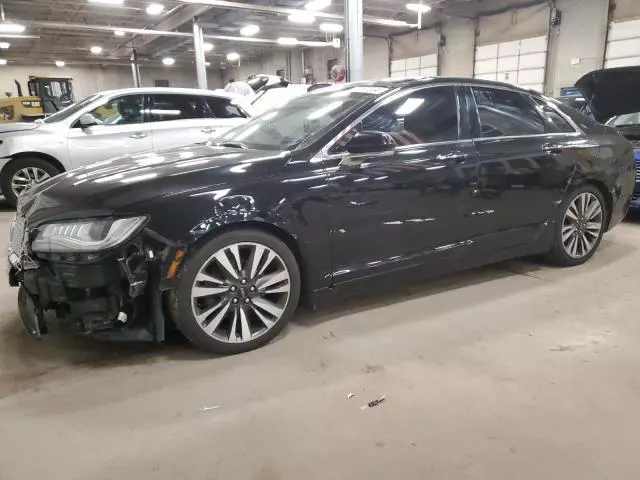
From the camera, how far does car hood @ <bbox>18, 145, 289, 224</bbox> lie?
2240mm

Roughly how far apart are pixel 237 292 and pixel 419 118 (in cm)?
154

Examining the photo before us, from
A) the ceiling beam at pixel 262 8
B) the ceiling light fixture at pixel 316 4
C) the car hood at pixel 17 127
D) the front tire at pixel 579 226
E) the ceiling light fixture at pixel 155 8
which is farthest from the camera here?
the ceiling light fixture at pixel 155 8

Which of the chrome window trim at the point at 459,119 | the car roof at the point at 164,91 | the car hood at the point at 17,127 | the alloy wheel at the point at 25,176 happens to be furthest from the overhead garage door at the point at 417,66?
the chrome window trim at the point at 459,119

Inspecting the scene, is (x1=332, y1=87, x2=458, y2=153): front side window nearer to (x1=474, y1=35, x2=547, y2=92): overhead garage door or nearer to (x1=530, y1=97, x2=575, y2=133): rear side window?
(x1=530, y1=97, x2=575, y2=133): rear side window

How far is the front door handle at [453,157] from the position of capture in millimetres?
2953

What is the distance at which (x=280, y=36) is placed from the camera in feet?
62.1

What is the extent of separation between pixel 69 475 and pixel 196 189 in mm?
1265

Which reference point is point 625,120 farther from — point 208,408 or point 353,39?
point 208,408

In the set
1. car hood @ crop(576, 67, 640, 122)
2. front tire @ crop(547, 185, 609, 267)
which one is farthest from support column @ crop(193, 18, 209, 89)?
front tire @ crop(547, 185, 609, 267)

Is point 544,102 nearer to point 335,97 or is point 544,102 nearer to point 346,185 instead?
point 335,97

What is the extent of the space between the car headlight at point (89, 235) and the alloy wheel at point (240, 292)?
391 mm

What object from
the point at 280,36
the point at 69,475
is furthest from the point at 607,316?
the point at 280,36

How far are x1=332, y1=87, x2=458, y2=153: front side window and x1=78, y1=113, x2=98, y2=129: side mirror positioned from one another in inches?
186

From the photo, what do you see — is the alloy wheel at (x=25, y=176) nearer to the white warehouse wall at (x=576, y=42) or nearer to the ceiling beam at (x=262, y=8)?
the ceiling beam at (x=262, y=8)
